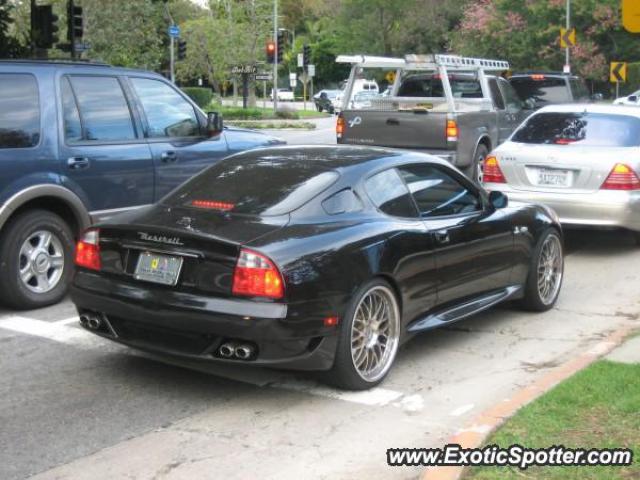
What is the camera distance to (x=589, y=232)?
11820 millimetres

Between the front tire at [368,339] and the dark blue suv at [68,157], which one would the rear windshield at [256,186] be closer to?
the front tire at [368,339]

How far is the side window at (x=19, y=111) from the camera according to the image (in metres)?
7.38

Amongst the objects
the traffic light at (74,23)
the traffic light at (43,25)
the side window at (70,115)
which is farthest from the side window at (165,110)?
the traffic light at (74,23)

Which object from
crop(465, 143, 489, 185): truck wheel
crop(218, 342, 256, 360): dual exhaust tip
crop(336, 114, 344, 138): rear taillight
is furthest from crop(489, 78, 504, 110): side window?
crop(218, 342, 256, 360): dual exhaust tip

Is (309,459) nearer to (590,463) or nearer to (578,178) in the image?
(590,463)

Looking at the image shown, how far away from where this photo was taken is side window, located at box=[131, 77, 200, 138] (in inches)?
344

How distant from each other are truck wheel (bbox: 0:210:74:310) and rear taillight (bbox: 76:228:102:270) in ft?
5.92

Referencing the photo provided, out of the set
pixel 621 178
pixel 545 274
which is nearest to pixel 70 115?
pixel 545 274

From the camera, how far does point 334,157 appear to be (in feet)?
20.8

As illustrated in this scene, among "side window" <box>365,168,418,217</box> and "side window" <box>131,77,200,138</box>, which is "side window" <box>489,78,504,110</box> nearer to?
"side window" <box>131,77,200,138</box>

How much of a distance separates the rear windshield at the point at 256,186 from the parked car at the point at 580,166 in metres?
4.66

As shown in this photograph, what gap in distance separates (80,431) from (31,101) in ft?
12.1

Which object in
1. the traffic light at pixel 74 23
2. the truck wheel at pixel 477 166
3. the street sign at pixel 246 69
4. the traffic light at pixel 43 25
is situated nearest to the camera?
the truck wheel at pixel 477 166

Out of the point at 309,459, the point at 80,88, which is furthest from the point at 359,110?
the point at 309,459
